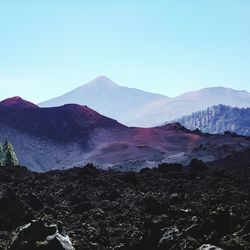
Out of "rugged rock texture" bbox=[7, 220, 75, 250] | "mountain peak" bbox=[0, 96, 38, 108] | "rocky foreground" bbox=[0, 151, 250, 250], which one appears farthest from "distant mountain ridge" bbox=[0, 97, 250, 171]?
"rugged rock texture" bbox=[7, 220, 75, 250]

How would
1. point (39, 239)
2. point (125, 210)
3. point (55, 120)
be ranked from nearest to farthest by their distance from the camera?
point (39, 239), point (125, 210), point (55, 120)

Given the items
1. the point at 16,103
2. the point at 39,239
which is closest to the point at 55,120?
the point at 16,103

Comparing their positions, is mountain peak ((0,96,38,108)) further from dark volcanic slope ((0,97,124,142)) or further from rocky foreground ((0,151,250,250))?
rocky foreground ((0,151,250,250))

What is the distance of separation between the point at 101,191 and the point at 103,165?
47727 mm

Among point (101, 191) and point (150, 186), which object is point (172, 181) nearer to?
point (150, 186)

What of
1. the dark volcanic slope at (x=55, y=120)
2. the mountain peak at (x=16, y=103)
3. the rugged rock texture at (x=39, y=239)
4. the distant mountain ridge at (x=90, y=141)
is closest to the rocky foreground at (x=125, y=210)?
the rugged rock texture at (x=39, y=239)

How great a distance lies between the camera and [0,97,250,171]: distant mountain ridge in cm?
7688

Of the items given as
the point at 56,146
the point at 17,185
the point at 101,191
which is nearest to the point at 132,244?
the point at 101,191

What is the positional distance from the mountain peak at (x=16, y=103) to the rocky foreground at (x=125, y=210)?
88.5 meters

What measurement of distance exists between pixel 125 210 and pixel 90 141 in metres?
81.0

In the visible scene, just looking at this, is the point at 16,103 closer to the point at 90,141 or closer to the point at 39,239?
the point at 90,141

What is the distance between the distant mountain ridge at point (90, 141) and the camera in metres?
76.9

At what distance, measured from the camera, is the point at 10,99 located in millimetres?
128625

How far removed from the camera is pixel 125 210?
75.6ft
